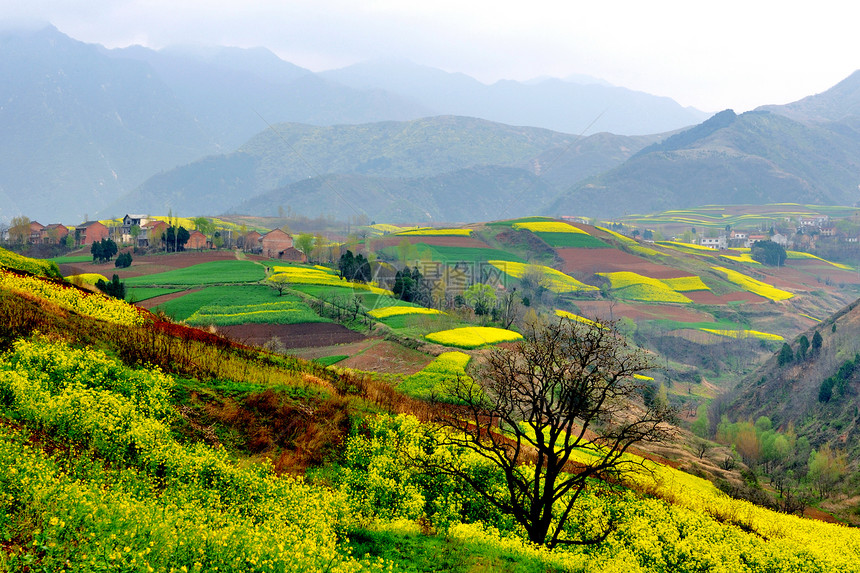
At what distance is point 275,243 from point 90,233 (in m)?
42.2

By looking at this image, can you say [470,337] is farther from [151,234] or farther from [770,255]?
[770,255]

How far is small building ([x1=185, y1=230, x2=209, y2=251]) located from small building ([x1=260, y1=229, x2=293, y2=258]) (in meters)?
11.9

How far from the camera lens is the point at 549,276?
5743 inches

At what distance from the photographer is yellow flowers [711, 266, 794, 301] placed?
495ft

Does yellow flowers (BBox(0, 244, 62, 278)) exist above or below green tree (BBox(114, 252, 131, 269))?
above

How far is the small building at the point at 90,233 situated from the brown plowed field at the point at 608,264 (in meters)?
113

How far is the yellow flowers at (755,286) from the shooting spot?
15100 cm

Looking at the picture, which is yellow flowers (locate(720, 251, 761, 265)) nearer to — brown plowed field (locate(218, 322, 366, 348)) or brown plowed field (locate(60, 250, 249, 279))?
brown plowed field (locate(60, 250, 249, 279))

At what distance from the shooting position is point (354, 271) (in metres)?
102

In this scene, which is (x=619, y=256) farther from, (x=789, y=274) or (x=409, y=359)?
(x=409, y=359)

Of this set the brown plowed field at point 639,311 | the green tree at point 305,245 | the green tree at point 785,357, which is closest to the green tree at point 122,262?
the green tree at point 305,245

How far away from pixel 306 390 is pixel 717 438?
57243 millimetres

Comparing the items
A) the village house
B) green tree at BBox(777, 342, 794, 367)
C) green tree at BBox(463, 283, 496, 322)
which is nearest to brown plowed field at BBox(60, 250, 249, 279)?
the village house

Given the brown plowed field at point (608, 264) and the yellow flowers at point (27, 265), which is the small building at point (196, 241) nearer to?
the yellow flowers at point (27, 265)
